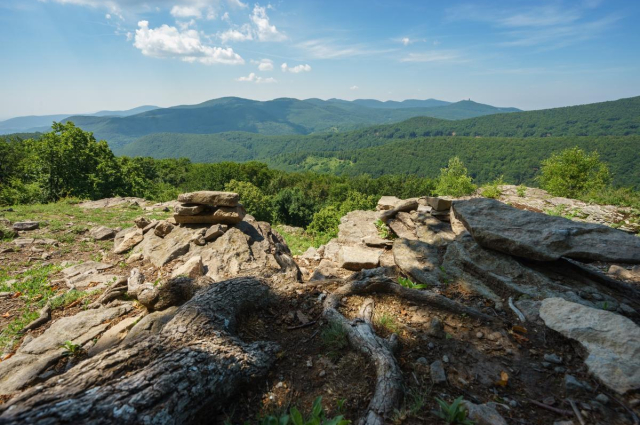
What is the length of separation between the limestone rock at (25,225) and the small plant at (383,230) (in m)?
16.2

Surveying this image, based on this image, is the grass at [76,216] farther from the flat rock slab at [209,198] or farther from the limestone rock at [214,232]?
the limestone rock at [214,232]

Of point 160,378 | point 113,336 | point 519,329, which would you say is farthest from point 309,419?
point 113,336

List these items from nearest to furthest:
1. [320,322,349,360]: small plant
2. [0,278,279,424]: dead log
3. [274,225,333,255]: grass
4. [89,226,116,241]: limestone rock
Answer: [0,278,279,424]: dead log < [320,322,349,360]: small plant < [89,226,116,241]: limestone rock < [274,225,333,255]: grass

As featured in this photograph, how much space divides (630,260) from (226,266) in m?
10.2

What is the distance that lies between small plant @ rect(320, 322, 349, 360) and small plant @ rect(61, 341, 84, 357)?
4632 mm

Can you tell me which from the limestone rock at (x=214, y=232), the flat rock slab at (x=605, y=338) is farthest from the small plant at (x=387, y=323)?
the limestone rock at (x=214, y=232)

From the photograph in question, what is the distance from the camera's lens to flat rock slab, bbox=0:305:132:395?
4.77 meters

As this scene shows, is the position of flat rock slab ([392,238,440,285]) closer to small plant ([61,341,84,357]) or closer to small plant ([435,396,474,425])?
small plant ([435,396,474,425])

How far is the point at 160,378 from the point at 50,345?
4457mm

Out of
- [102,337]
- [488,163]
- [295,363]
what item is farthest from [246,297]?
[488,163]

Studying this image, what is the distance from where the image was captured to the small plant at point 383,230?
42.6ft

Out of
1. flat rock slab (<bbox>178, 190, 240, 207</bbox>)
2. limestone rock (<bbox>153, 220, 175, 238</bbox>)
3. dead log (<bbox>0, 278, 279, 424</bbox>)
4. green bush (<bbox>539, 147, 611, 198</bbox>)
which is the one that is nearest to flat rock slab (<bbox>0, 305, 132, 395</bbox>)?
dead log (<bbox>0, 278, 279, 424</bbox>)

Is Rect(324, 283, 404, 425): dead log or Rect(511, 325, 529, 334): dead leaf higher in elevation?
Rect(324, 283, 404, 425): dead log

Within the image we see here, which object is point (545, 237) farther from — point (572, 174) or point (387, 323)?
point (572, 174)
